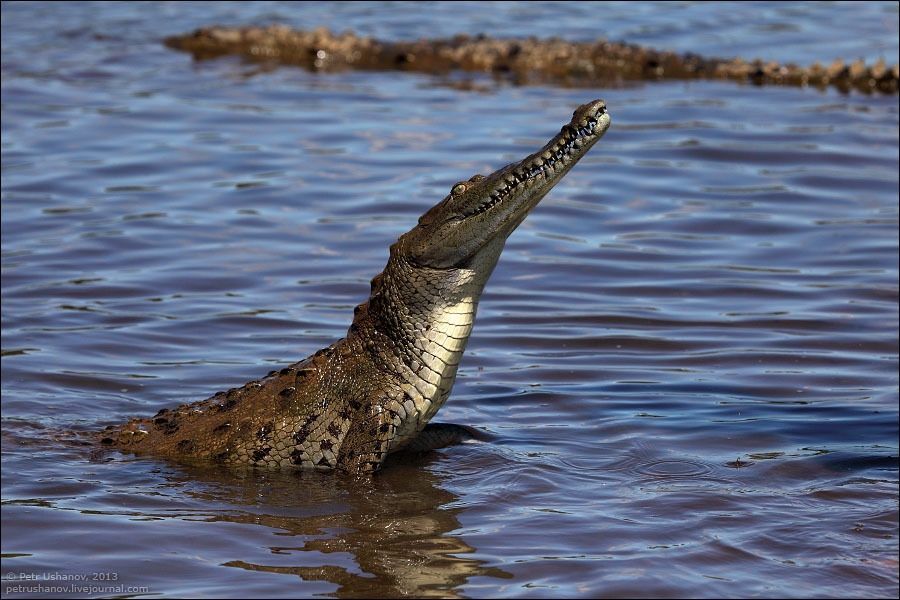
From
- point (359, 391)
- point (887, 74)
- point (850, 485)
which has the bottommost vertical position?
point (850, 485)

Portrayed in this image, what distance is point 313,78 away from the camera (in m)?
16.4

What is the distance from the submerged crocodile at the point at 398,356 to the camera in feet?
19.3

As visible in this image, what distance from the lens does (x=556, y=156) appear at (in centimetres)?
579

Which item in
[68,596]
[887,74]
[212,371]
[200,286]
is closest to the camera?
[68,596]

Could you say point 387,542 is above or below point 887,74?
below

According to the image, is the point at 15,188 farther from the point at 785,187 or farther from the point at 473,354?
the point at 785,187

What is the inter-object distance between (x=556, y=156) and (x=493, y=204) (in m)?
0.33

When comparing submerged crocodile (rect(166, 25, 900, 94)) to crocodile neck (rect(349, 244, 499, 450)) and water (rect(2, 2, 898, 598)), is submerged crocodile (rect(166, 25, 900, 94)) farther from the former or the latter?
crocodile neck (rect(349, 244, 499, 450))

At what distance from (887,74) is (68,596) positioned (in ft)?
39.5

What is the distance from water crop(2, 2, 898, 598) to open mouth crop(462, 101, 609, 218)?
131cm

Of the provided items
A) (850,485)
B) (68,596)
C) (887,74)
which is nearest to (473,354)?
(850,485)

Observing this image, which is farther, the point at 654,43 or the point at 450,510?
the point at 654,43

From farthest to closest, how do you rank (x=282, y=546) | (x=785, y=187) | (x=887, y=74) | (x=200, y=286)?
(x=887, y=74), (x=785, y=187), (x=200, y=286), (x=282, y=546)

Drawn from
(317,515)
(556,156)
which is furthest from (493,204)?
(317,515)
